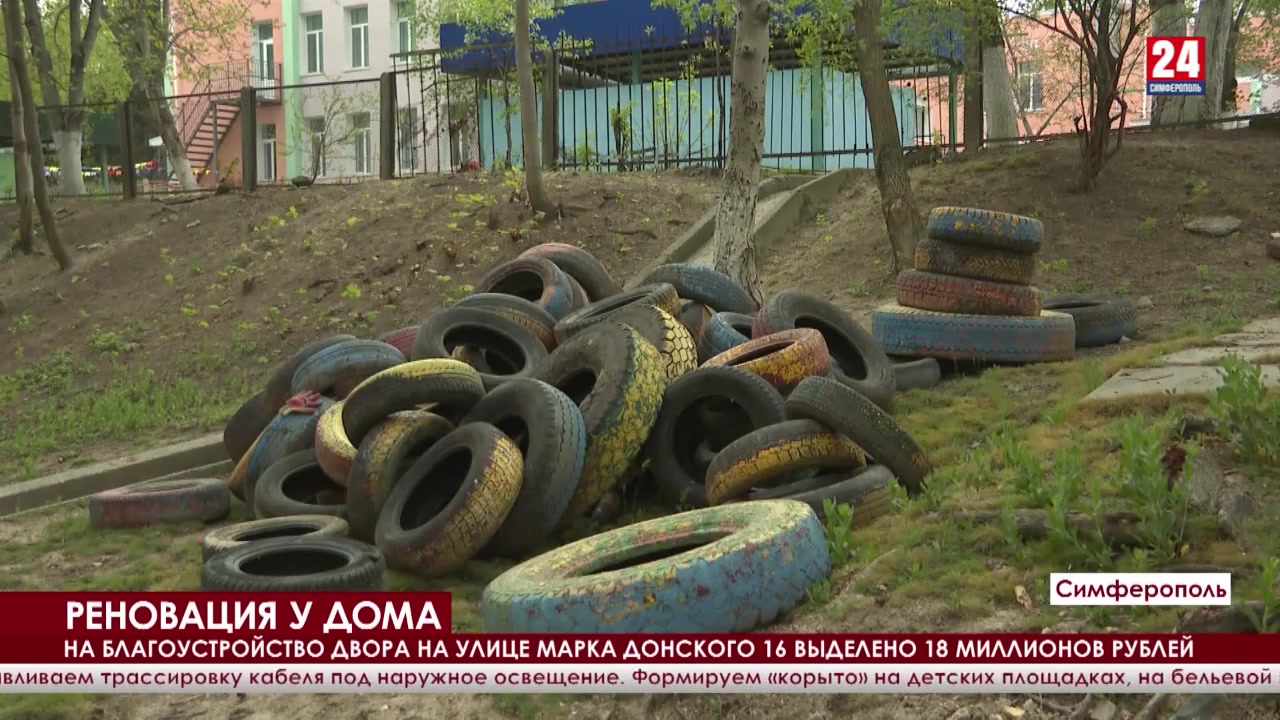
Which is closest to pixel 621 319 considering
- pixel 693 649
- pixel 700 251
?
pixel 693 649

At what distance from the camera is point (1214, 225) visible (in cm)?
1258

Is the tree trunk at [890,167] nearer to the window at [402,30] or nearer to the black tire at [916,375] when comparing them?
the black tire at [916,375]

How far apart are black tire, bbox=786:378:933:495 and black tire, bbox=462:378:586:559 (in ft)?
3.94

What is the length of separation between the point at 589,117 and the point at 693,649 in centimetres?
2204

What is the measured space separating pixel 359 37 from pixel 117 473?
32.3 m

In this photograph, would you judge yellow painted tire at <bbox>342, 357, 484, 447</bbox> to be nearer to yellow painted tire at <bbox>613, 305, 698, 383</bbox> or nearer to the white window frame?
yellow painted tire at <bbox>613, 305, 698, 383</bbox>

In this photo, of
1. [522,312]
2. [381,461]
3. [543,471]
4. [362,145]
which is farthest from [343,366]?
[362,145]

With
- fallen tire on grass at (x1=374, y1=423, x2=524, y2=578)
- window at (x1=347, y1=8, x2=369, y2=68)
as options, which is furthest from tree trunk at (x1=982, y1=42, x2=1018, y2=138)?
window at (x1=347, y1=8, x2=369, y2=68)

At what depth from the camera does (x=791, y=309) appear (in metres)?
8.25

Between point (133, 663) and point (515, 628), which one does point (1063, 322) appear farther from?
point (133, 663)

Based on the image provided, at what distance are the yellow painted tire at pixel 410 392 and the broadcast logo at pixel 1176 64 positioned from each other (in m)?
14.8

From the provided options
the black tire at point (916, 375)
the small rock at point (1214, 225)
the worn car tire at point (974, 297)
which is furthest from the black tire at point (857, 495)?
the small rock at point (1214, 225)

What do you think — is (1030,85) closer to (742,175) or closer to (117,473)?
(742,175)

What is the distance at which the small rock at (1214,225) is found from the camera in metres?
12.5
